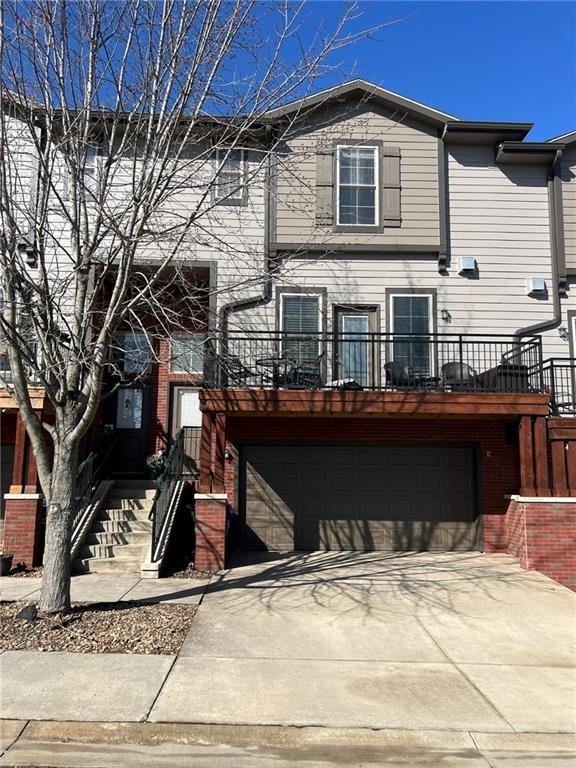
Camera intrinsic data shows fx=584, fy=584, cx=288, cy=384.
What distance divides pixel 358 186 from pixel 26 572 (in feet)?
29.3

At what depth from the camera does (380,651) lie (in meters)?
5.79

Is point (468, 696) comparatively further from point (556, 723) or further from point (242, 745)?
point (242, 745)

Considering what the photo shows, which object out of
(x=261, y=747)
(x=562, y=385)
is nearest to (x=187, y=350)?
(x=562, y=385)

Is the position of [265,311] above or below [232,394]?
above

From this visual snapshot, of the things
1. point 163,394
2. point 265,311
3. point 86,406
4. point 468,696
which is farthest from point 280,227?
point 468,696

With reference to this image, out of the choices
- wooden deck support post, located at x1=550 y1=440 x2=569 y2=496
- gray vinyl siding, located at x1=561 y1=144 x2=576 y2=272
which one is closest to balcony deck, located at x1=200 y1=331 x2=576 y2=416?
wooden deck support post, located at x1=550 y1=440 x2=569 y2=496

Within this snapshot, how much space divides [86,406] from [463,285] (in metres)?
7.71

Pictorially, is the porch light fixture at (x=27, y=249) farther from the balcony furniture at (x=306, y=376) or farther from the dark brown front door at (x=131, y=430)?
the balcony furniture at (x=306, y=376)

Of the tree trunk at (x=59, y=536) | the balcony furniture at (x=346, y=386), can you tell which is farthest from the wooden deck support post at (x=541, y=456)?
the tree trunk at (x=59, y=536)

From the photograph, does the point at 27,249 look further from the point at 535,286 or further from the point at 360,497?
the point at 535,286

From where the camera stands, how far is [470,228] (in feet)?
37.6

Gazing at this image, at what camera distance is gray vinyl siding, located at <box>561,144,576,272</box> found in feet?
37.2

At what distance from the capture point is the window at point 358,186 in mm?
11391

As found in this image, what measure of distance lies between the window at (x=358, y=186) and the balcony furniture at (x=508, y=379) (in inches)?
150
